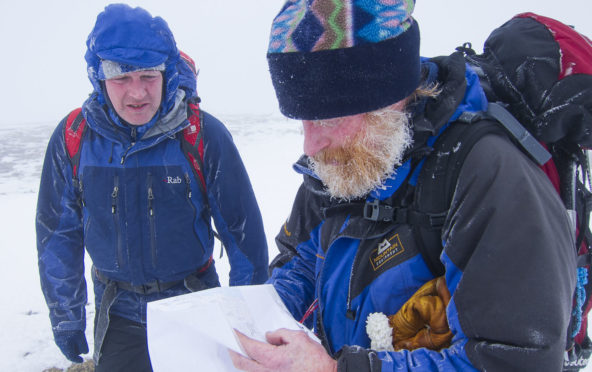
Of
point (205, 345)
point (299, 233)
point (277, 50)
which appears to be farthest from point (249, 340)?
point (277, 50)

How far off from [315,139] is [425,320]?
0.64 meters

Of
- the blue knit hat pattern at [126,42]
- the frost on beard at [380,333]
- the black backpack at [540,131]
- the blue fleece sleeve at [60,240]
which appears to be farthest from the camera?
the blue fleece sleeve at [60,240]

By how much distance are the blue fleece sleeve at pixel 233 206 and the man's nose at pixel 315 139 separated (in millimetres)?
1250

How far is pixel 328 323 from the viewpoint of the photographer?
1431 millimetres

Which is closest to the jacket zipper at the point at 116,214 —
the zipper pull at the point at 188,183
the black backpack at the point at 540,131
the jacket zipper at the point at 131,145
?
the jacket zipper at the point at 131,145

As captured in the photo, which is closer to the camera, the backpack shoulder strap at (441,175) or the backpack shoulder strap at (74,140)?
the backpack shoulder strap at (441,175)

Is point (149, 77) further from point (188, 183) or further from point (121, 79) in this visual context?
point (188, 183)

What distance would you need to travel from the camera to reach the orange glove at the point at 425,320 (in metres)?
1.05

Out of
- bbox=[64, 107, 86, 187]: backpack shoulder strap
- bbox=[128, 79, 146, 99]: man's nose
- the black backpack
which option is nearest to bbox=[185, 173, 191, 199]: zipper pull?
bbox=[128, 79, 146, 99]: man's nose

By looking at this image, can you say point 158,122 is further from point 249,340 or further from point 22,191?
point 22,191

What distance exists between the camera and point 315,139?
4.34ft

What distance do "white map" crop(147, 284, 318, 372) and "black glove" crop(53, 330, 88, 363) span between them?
6.16 feet

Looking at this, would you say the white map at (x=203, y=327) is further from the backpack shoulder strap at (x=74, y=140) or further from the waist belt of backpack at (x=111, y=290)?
the backpack shoulder strap at (x=74, y=140)

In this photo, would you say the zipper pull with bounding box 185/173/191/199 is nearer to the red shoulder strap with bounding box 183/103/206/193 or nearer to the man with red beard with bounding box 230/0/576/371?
the red shoulder strap with bounding box 183/103/206/193
